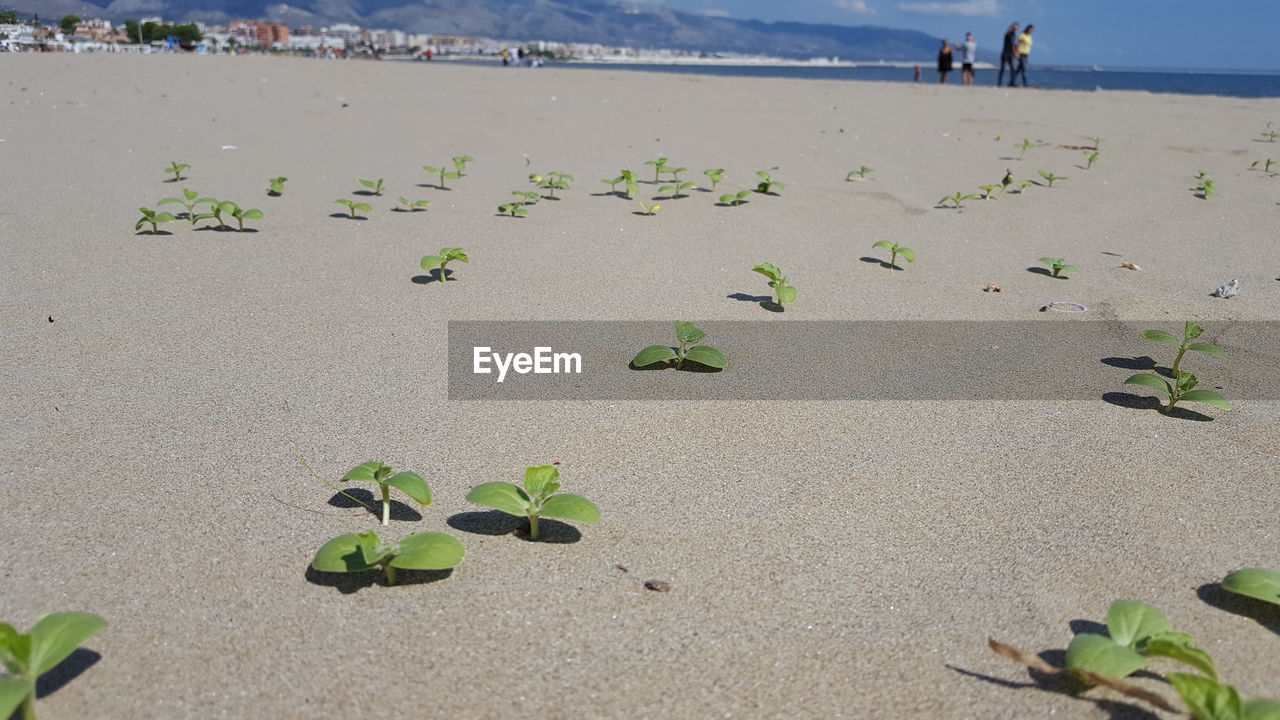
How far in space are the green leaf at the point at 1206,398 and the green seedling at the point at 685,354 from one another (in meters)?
1.21

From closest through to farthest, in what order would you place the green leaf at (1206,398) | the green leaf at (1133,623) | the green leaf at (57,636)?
the green leaf at (57,636) → the green leaf at (1133,623) → the green leaf at (1206,398)

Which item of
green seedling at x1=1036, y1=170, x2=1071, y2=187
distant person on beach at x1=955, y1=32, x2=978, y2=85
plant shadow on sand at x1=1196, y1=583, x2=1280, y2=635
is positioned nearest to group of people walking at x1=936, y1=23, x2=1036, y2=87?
distant person on beach at x1=955, y1=32, x2=978, y2=85

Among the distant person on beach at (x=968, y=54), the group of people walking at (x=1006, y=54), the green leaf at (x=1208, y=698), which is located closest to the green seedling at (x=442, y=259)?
the green leaf at (x=1208, y=698)

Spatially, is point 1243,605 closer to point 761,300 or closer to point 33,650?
point 33,650

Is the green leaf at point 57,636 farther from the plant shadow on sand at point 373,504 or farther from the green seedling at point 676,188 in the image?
the green seedling at point 676,188

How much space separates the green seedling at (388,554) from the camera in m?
1.48

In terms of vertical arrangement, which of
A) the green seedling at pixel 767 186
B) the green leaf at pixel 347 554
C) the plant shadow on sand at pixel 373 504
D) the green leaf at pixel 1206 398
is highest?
the green seedling at pixel 767 186

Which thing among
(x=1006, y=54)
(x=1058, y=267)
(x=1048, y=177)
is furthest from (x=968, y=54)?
(x=1058, y=267)

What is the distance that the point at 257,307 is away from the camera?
302 cm

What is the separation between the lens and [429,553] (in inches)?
59.2

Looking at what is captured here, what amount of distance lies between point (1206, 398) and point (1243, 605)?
892 millimetres

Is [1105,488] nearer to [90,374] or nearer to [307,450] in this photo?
[307,450]

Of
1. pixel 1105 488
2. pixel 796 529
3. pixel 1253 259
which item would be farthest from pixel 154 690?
pixel 1253 259

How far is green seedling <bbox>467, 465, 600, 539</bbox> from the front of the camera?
64.3 inches
